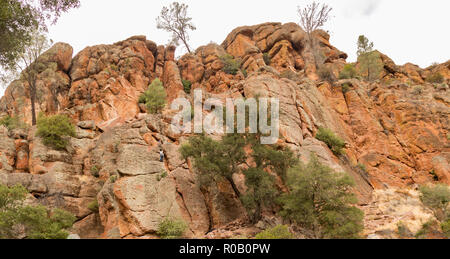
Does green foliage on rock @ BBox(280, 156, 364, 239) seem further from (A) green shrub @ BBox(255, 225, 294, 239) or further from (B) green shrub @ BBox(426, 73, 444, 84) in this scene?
(B) green shrub @ BBox(426, 73, 444, 84)

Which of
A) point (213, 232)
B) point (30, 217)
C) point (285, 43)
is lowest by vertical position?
point (213, 232)

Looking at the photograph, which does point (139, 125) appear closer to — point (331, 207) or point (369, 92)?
point (331, 207)

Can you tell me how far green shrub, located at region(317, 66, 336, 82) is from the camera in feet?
135

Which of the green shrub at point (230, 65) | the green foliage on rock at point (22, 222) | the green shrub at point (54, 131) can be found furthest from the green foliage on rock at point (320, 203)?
the green shrub at point (230, 65)

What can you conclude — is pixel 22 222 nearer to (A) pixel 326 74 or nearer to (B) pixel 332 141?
(B) pixel 332 141

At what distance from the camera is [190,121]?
98.0 ft

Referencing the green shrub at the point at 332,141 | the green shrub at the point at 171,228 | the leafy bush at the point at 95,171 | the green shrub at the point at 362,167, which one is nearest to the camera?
the green shrub at the point at 171,228

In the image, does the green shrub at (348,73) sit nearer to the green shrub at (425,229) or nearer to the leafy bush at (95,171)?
the green shrub at (425,229)

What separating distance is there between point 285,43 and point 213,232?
39.7 metres

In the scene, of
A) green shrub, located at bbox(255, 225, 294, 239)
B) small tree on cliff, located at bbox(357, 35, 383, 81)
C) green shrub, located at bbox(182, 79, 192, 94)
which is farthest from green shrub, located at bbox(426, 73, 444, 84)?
green shrub, located at bbox(255, 225, 294, 239)

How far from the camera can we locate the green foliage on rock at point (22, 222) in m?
17.5

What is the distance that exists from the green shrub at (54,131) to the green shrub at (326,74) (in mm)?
32698

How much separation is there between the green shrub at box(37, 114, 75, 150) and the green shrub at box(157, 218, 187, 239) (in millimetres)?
14913
